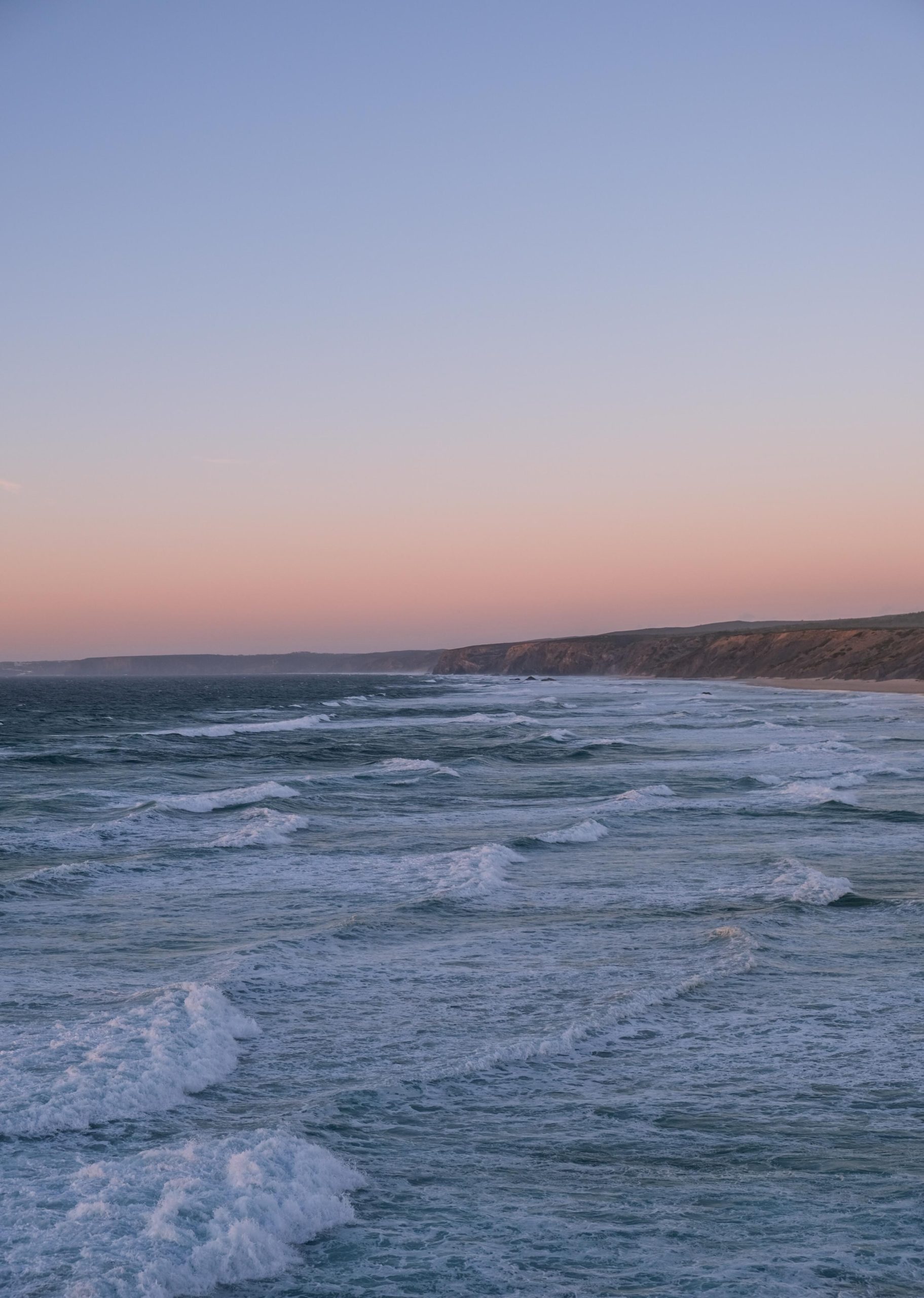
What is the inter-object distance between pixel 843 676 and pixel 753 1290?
11254 cm

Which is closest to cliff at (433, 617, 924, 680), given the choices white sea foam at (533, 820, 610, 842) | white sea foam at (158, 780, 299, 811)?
white sea foam at (158, 780, 299, 811)

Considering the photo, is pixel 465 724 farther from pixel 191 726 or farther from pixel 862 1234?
pixel 862 1234

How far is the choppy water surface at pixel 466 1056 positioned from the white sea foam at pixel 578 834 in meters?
0.18

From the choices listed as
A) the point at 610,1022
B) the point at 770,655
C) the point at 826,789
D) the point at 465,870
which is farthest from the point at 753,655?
the point at 610,1022

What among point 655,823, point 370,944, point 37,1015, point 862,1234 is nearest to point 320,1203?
point 862,1234

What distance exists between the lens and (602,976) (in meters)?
11.1

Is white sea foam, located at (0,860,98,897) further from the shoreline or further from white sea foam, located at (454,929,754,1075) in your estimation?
the shoreline

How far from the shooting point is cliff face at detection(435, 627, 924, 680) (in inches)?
4269

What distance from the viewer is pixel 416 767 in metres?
34.8

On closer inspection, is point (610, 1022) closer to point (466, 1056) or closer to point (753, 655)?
point (466, 1056)

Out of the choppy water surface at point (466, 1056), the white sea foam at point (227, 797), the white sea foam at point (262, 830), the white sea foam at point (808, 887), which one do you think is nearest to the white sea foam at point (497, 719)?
the white sea foam at point (227, 797)

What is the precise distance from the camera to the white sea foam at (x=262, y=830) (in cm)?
2041

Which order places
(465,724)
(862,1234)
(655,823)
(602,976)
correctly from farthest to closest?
(465,724) → (655,823) → (602,976) → (862,1234)

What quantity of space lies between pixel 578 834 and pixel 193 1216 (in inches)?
585
